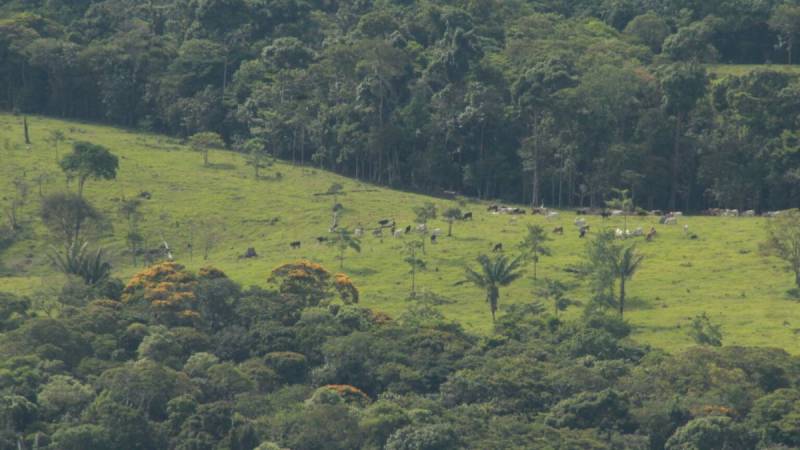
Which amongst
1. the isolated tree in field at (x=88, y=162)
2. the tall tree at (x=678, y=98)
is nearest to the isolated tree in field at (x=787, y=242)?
the tall tree at (x=678, y=98)

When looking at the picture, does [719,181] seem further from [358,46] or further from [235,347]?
[235,347]

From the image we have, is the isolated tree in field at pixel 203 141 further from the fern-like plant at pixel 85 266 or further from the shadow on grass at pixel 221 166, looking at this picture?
the fern-like plant at pixel 85 266

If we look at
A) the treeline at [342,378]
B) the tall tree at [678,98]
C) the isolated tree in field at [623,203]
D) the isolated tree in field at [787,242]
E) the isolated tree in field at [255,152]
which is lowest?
the treeline at [342,378]

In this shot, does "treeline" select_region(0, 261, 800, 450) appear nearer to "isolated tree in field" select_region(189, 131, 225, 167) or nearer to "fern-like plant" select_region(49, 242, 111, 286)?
"fern-like plant" select_region(49, 242, 111, 286)

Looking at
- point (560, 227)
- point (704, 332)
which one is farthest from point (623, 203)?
point (704, 332)

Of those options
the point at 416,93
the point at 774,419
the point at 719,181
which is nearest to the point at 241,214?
the point at 416,93

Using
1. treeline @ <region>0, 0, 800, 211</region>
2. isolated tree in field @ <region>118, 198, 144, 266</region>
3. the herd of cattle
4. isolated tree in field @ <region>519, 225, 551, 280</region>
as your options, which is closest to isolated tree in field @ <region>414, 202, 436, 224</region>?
the herd of cattle

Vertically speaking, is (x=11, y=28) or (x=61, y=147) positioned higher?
(x=11, y=28)
